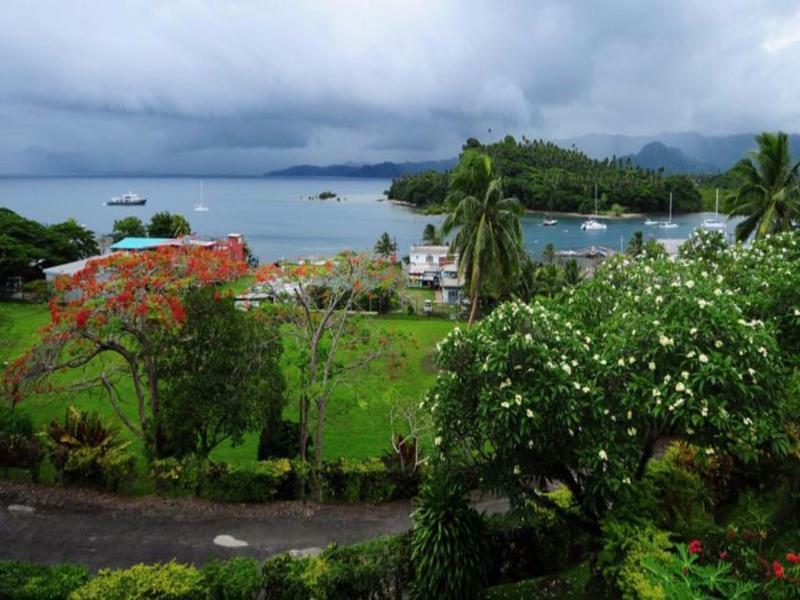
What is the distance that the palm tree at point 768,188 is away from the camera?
20625 mm

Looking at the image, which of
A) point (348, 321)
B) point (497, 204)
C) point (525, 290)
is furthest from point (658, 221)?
point (348, 321)

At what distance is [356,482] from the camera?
37.0 ft

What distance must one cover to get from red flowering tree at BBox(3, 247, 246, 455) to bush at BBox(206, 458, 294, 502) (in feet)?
4.58

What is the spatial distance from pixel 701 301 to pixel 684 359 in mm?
660

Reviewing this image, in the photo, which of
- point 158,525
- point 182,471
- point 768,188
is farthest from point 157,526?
point 768,188

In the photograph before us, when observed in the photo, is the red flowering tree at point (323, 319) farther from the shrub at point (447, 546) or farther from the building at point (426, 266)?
the building at point (426, 266)

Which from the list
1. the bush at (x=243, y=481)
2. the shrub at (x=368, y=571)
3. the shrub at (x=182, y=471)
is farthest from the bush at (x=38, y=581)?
the bush at (x=243, y=481)

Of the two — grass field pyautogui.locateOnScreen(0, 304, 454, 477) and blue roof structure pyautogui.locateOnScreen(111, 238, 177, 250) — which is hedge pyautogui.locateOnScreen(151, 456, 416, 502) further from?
blue roof structure pyautogui.locateOnScreen(111, 238, 177, 250)

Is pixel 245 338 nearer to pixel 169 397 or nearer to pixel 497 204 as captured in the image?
pixel 169 397

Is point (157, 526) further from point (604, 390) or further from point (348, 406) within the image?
point (604, 390)

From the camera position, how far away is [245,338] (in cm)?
1143

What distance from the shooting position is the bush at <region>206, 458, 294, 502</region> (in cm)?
1094

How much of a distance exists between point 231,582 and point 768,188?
71.4ft

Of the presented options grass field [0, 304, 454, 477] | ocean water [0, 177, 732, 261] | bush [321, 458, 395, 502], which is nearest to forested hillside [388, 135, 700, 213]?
ocean water [0, 177, 732, 261]
